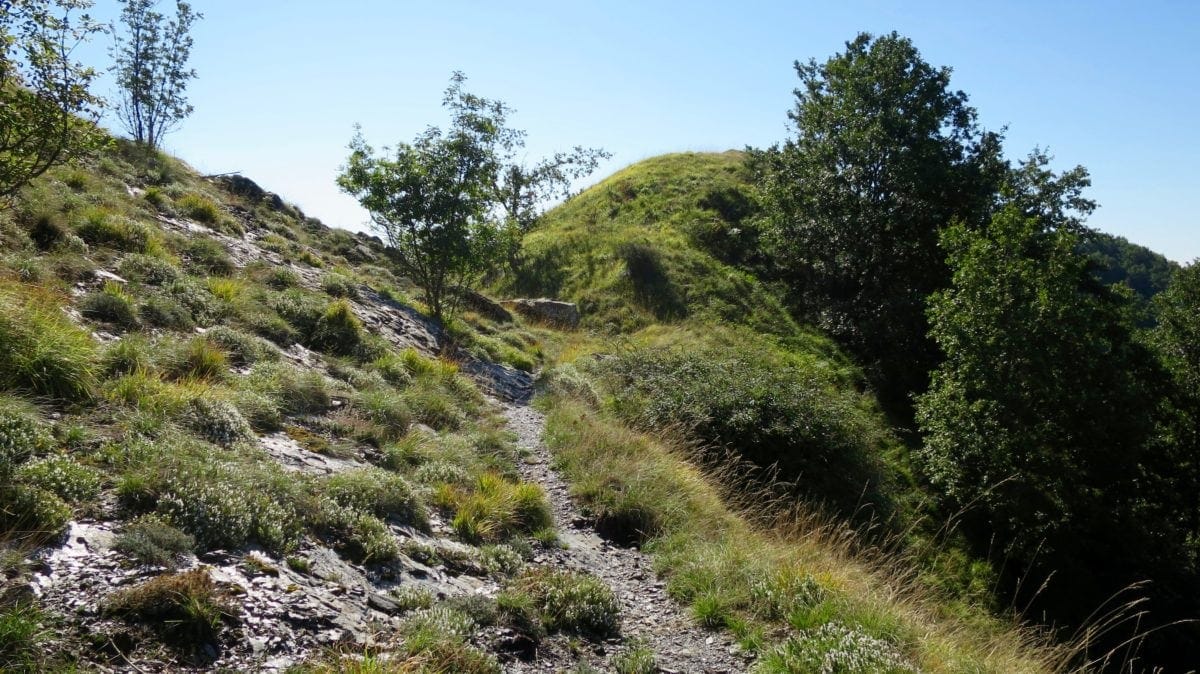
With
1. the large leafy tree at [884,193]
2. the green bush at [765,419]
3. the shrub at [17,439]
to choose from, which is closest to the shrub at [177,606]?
the shrub at [17,439]

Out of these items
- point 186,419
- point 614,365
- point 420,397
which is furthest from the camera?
point 614,365

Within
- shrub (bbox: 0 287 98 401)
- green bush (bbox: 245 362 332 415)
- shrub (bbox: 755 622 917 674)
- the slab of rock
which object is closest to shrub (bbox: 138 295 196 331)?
green bush (bbox: 245 362 332 415)

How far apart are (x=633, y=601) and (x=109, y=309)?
296 inches

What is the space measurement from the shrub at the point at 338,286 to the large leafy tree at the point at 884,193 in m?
17.3

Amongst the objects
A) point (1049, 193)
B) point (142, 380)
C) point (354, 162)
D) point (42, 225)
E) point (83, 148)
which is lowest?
point (142, 380)

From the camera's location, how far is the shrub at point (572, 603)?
19.6ft

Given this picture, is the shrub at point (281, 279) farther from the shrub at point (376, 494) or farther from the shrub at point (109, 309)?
the shrub at point (376, 494)

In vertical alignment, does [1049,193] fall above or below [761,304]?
above

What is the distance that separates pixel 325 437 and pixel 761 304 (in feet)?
74.4

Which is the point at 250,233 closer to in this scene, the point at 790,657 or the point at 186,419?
the point at 186,419

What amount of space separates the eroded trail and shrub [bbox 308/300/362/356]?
442cm

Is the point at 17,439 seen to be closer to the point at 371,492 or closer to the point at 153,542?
the point at 153,542

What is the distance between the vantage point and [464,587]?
6148mm

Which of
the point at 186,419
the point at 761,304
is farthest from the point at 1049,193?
the point at 186,419
